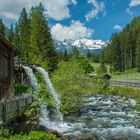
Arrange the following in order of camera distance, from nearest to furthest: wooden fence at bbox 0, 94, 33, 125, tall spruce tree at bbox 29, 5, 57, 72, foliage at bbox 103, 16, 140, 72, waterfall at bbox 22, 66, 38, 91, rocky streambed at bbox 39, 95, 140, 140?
wooden fence at bbox 0, 94, 33, 125 → rocky streambed at bbox 39, 95, 140, 140 → waterfall at bbox 22, 66, 38, 91 → tall spruce tree at bbox 29, 5, 57, 72 → foliage at bbox 103, 16, 140, 72

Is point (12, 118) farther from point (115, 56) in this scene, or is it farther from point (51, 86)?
point (115, 56)

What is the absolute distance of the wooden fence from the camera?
2245 cm

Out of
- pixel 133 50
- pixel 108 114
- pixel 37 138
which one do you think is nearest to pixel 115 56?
pixel 133 50

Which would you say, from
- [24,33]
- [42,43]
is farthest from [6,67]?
[24,33]

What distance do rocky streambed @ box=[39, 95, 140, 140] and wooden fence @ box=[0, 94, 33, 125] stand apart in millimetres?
3174

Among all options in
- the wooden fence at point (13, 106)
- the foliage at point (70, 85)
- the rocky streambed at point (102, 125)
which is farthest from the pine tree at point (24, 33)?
the wooden fence at point (13, 106)

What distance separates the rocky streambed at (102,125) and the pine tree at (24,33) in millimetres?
44786

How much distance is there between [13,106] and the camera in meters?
24.6

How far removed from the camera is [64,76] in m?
38.5

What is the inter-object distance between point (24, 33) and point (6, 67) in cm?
5713

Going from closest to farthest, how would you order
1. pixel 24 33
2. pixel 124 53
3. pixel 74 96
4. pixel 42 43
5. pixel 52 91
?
pixel 52 91, pixel 74 96, pixel 42 43, pixel 24 33, pixel 124 53

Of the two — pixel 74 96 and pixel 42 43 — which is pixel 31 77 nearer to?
pixel 74 96

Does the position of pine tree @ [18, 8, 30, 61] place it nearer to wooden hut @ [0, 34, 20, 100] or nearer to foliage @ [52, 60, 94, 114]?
foliage @ [52, 60, 94, 114]

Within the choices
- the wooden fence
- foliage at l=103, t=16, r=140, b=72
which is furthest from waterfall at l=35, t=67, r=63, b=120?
foliage at l=103, t=16, r=140, b=72
